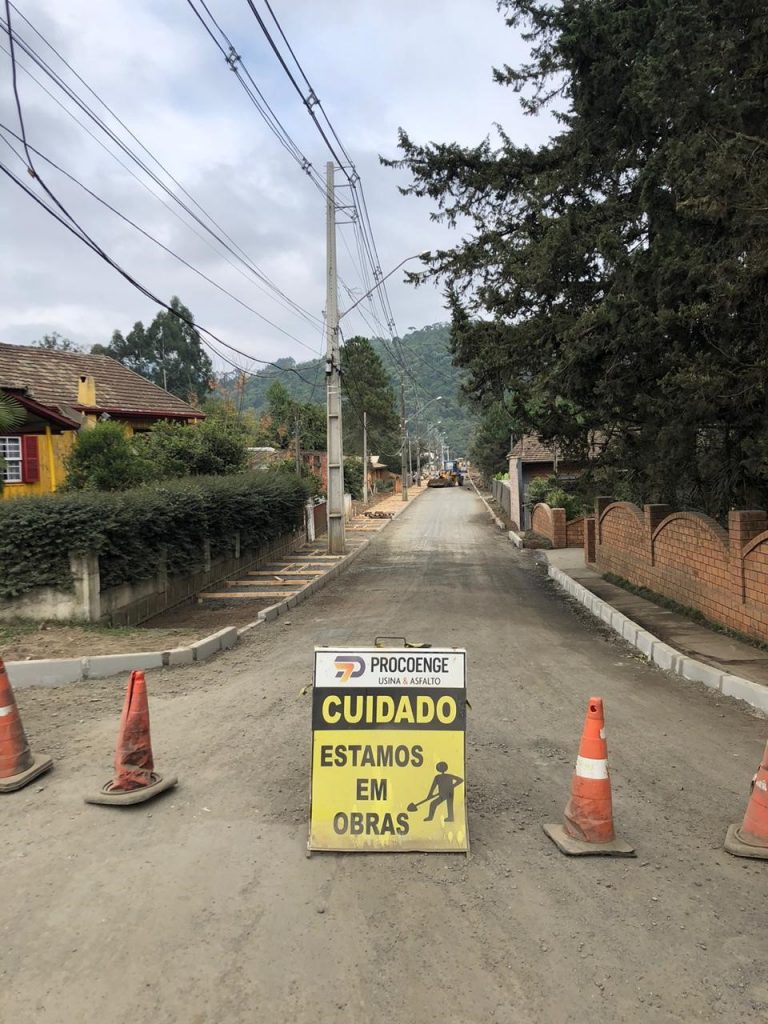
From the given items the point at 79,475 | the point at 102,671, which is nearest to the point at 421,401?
the point at 79,475

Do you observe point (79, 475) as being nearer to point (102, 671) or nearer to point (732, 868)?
point (102, 671)

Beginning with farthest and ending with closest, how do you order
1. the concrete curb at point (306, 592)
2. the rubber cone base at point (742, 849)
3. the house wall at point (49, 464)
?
the house wall at point (49, 464) < the concrete curb at point (306, 592) < the rubber cone base at point (742, 849)

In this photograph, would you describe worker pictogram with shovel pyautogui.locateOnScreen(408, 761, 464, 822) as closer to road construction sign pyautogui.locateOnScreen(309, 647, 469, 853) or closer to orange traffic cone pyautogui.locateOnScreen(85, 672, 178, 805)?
road construction sign pyautogui.locateOnScreen(309, 647, 469, 853)

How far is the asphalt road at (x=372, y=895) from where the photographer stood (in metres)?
2.72

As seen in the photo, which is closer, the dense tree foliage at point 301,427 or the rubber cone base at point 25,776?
the rubber cone base at point 25,776

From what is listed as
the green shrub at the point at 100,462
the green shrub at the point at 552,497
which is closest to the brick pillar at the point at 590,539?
the green shrub at the point at 552,497

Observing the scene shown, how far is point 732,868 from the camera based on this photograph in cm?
368

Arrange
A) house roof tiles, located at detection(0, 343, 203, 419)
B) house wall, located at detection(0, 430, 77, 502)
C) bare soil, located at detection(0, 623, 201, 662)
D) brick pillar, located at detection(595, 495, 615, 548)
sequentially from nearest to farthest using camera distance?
bare soil, located at detection(0, 623, 201, 662) → brick pillar, located at detection(595, 495, 615, 548) → house wall, located at detection(0, 430, 77, 502) → house roof tiles, located at detection(0, 343, 203, 419)

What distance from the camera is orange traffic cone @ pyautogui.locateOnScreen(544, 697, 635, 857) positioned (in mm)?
3836

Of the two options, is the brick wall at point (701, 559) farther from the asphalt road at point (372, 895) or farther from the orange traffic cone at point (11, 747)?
the orange traffic cone at point (11, 747)

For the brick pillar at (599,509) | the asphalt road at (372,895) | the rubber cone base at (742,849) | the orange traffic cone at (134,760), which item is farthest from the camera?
the brick pillar at (599,509)

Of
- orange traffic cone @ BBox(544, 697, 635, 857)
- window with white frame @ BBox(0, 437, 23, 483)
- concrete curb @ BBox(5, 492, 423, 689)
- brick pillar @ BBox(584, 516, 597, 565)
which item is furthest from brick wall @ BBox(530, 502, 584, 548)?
orange traffic cone @ BBox(544, 697, 635, 857)

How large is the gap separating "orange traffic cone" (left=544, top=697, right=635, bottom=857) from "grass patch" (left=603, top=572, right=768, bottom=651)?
568cm

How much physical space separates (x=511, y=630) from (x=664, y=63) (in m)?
7.52
